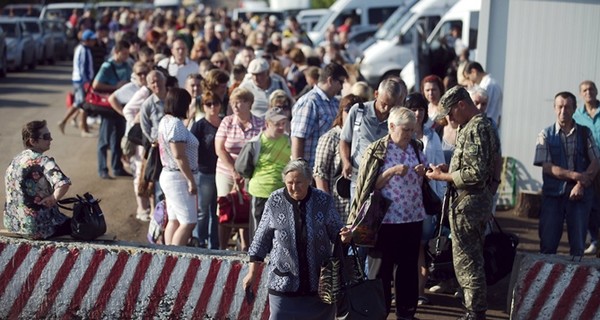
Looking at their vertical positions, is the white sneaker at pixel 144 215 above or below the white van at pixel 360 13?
below

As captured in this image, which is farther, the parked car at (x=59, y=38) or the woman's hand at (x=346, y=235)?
the parked car at (x=59, y=38)

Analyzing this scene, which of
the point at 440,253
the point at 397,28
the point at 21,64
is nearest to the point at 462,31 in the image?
the point at 397,28

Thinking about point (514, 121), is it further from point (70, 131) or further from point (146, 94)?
point (70, 131)

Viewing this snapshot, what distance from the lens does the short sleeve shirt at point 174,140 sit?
981 centimetres

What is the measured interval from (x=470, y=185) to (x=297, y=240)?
159cm

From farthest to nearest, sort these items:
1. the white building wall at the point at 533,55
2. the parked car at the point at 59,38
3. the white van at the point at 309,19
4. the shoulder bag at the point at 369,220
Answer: the white van at the point at 309,19, the parked car at the point at 59,38, the white building wall at the point at 533,55, the shoulder bag at the point at 369,220

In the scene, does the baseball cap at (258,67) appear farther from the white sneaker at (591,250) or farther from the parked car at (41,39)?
the parked car at (41,39)

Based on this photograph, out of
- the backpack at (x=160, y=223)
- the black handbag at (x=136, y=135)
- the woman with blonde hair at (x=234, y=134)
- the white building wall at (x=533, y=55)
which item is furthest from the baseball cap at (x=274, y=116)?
the white building wall at (x=533, y=55)

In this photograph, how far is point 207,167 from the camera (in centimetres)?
1065

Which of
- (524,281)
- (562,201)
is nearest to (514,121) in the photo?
(562,201)

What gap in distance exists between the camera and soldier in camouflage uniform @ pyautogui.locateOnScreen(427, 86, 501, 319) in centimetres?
816

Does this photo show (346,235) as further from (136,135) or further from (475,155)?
(136,135)

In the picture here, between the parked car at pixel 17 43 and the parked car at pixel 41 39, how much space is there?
2.89 ft

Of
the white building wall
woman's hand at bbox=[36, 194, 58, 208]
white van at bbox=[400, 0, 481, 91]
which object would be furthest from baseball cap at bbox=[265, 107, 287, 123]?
white van at bbox=[400, 0, 481, 91]
